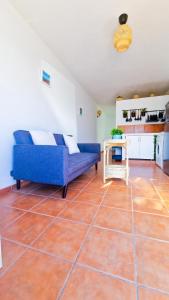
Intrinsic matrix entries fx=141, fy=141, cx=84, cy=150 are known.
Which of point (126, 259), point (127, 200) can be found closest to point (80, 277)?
point (126, 259)

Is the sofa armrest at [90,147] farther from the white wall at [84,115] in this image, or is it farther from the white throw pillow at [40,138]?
the white wall at [84,115]

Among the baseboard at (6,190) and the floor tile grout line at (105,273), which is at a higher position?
the baseboard at (6,190)

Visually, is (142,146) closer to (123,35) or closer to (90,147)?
(90,147)

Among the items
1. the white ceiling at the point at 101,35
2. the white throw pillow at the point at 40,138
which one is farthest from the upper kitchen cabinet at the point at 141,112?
the white throw pillow at the point at 40,138

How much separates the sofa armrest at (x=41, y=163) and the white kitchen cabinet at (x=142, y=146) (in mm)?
3106

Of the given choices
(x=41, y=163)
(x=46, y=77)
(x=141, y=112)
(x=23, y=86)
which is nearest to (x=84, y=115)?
(x=141, y=112)

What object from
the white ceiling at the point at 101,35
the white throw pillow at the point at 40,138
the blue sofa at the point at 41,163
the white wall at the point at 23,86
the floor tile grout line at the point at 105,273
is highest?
the white ceiling at the point at 101,35

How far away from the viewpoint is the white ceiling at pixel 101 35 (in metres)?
1.99

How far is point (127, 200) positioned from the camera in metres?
1.60

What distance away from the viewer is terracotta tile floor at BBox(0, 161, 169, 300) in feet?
2.12

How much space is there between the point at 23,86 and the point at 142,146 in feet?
11.8

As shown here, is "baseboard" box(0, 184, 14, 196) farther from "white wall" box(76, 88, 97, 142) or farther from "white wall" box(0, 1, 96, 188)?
"white wall" box(76, 88, 97, 142)

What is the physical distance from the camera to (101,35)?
2.51m

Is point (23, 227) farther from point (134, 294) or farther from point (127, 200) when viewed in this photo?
point (127, 200)
